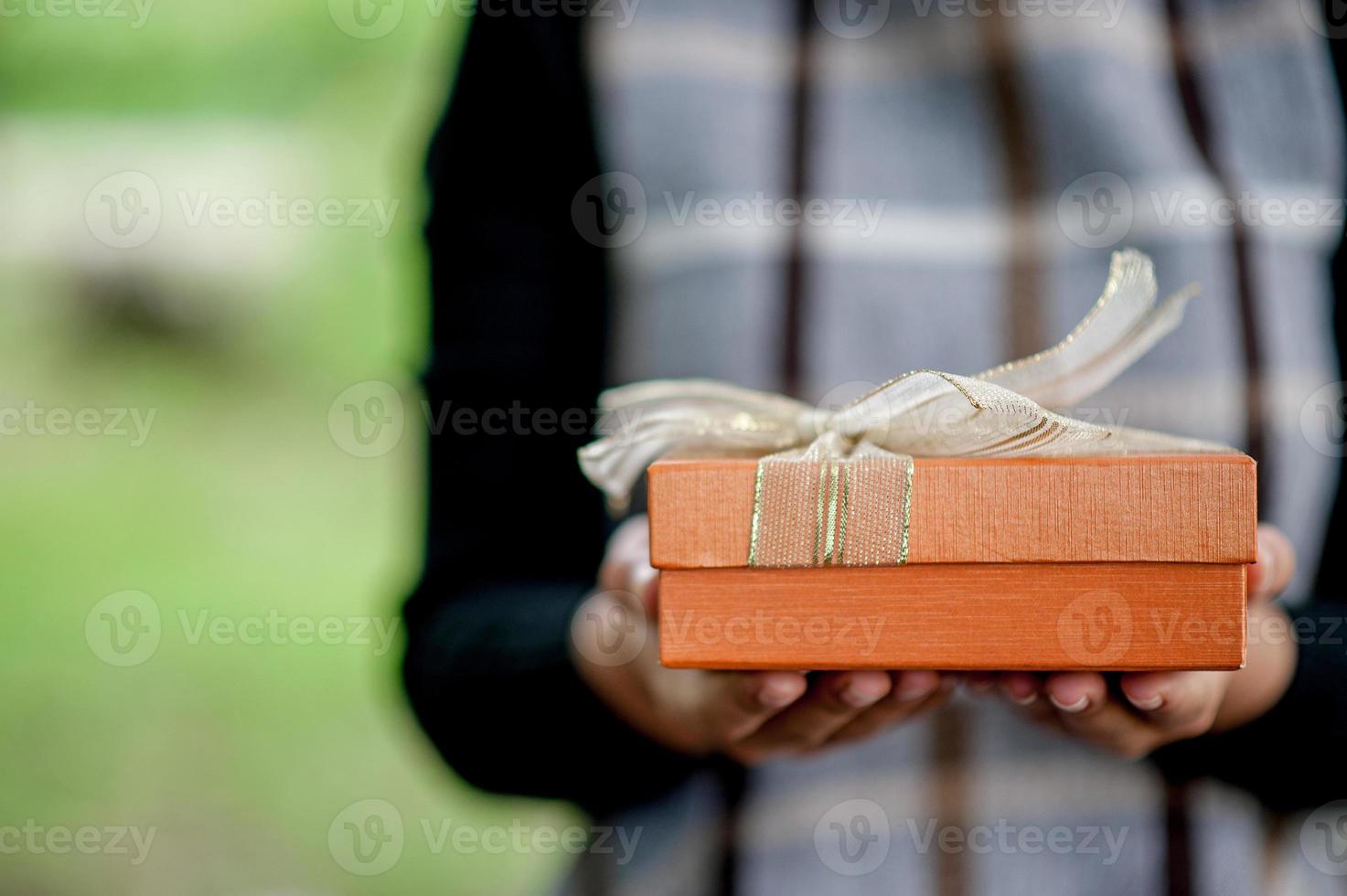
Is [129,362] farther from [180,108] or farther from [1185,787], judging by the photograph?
[1185,787]

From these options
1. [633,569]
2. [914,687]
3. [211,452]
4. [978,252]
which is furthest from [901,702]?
[211,452]

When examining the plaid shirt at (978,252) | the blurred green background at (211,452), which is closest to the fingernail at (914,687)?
the plaid shirt at (978,252)

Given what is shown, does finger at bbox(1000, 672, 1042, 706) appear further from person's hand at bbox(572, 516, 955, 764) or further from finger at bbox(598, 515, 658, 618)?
finger at bbox(598, 515, 658, 618)

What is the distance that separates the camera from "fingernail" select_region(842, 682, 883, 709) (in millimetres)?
388

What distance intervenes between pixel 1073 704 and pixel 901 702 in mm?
66

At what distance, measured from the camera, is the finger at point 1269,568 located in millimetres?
423

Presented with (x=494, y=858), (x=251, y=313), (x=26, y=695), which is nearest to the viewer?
(x=494, y=858)

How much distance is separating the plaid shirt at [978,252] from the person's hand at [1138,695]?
5.6 inches

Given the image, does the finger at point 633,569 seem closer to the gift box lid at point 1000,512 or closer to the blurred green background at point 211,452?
the gift box lid at point 1000,512

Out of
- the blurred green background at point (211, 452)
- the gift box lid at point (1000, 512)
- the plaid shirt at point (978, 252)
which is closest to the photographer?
the gift box lid at point (1000, 512)

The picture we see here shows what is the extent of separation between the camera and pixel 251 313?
2084 mm

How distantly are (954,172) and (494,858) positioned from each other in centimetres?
137

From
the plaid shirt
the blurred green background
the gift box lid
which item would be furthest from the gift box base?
the blurred green background

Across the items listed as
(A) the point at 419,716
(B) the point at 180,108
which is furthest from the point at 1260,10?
(B) the point at 180,108
